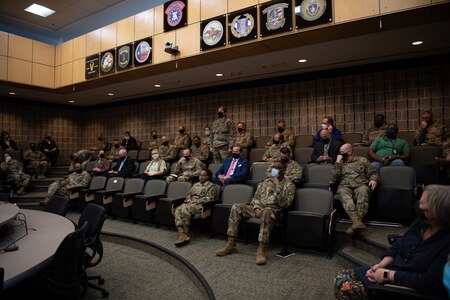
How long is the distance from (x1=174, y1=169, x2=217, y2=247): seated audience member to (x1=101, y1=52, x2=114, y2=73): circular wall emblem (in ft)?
12.9

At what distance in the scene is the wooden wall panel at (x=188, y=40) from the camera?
5355mm

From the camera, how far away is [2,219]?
2297mm

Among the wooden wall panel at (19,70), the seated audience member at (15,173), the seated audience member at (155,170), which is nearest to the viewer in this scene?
the seated audience member at (155,170)

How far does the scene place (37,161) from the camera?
26.5 feet

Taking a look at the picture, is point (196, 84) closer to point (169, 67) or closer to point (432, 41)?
point (169, 67)

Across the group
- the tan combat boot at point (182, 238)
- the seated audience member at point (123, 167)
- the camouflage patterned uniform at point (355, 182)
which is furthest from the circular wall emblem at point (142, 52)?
the camouflage patterned uniform at point (355, 182)

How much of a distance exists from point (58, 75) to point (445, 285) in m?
9.03

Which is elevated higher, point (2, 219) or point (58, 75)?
point (58, 75)

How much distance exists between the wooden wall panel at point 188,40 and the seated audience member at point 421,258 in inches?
178

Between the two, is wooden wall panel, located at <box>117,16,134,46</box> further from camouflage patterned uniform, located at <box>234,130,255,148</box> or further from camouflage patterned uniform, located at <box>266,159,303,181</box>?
camouflage patterned uniform, located at <box>266,159,303,181</box>

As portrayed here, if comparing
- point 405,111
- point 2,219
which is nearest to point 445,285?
point 2,219

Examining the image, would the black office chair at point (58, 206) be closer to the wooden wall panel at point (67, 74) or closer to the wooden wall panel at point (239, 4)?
the wooden wall panel at point (239, 4)

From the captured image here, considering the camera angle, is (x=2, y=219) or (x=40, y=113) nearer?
(x=2, y=219)

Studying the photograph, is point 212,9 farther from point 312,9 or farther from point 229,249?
point 229,249
